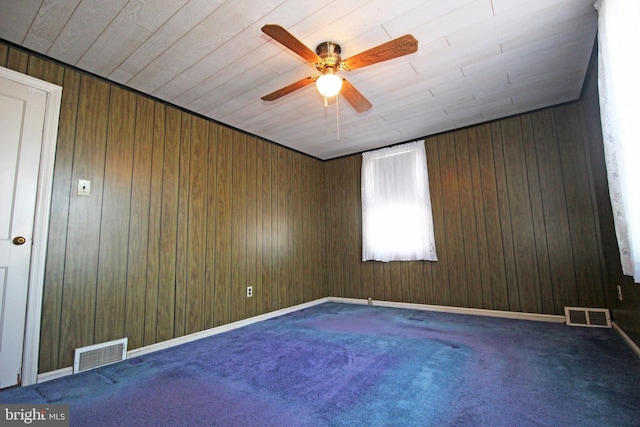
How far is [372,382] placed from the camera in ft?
6.42

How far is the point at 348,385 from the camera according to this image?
6.31ft

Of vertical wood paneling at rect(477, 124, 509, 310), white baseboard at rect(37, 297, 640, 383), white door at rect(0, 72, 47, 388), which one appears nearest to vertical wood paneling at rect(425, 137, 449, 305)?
white baseboard at rect(37, 297, 640, 383)

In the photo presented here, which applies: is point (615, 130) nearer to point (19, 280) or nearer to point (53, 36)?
point (53, 36)

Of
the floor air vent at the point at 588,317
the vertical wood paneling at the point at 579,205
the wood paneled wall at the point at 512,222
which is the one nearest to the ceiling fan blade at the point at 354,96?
the wood paneled wall at the point at 512,222

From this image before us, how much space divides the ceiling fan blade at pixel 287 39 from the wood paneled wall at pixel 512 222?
9.05 ft

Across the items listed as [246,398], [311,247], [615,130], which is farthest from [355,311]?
[615,130]

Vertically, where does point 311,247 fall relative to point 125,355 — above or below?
above

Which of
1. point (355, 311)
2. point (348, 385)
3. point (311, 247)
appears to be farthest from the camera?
point (311, 247)

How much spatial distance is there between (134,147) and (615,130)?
360 cm

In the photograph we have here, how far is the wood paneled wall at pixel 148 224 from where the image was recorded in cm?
229

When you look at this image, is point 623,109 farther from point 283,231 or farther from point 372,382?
point 283,231

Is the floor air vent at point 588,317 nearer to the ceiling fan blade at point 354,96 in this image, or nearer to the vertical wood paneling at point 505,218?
the vertical wood paneling at point 505,218

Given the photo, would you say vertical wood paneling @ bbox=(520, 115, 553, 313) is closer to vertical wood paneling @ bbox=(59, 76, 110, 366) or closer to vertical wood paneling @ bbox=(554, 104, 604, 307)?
vertical wood paneling @ bbox=(554, 104, 604, 307)

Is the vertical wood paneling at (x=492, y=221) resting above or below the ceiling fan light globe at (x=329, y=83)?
below
